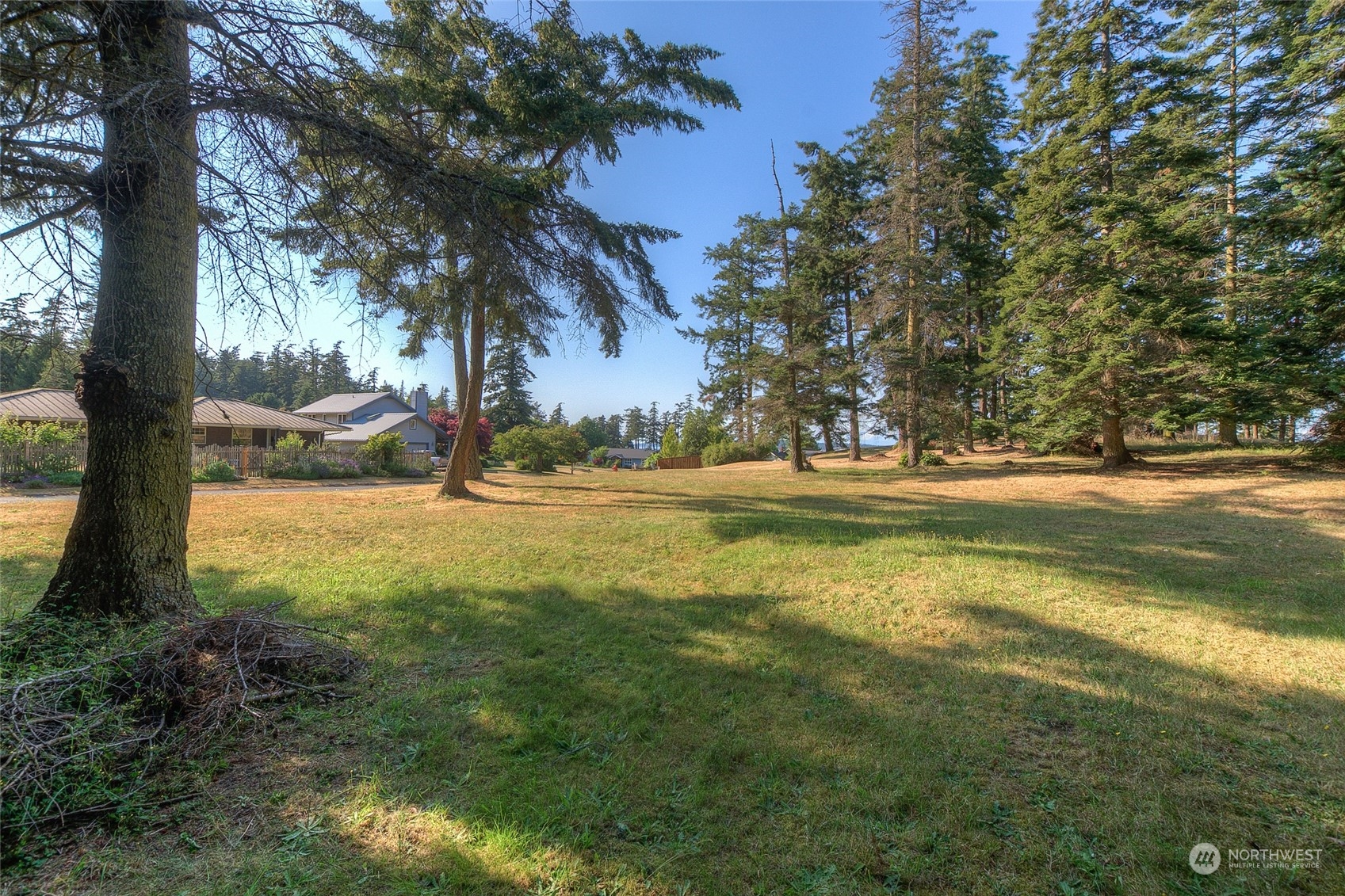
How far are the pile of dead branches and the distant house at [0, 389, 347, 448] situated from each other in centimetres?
1433

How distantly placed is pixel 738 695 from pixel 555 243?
3866mm

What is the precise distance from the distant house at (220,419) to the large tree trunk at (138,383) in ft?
43.8

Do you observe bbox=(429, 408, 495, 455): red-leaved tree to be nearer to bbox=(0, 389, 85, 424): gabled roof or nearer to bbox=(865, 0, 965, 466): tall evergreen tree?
bbox=(0, 389, 85, 424): gabled roof

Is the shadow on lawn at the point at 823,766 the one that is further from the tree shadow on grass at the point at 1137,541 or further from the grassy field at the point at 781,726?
the tree shadow on grass at the point at 1137,541

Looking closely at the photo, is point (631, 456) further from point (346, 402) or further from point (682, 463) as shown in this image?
point (346, 402)

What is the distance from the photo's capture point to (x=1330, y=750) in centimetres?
Answer: 278

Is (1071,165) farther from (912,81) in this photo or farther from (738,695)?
(738,695)

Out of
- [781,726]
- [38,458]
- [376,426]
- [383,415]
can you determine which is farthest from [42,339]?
[383,415]

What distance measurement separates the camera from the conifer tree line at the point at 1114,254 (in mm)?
11289

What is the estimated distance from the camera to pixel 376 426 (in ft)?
117

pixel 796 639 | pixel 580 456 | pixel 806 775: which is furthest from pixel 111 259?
pixel 580 456

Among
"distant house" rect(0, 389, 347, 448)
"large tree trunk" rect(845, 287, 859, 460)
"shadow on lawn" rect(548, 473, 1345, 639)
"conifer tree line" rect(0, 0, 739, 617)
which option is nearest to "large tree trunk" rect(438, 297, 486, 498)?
"shadow on lawn" rect(548, 473, 1345, 639)

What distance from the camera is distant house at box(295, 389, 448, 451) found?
36344mm

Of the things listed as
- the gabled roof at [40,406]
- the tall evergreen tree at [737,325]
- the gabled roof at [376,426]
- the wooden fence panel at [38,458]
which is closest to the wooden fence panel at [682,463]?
the tall evergreen tree at [737,325]
